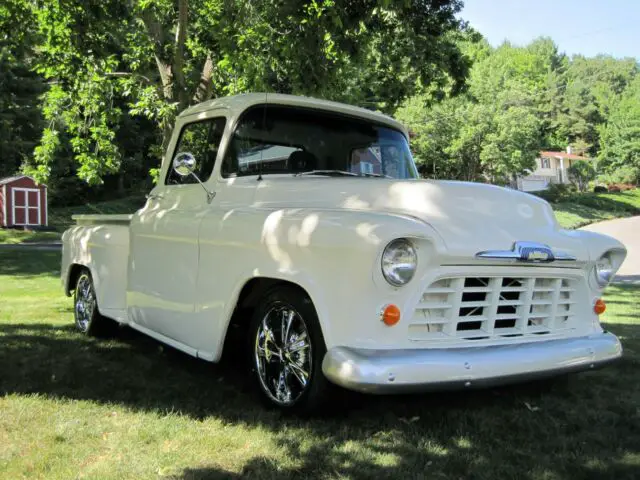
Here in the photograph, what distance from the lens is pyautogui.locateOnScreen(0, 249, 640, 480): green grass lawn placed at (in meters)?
2.84

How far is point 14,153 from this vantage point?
97.9 ft

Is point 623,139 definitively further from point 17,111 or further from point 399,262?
point 399,262

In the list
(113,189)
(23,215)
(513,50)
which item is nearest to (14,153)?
(23,215)

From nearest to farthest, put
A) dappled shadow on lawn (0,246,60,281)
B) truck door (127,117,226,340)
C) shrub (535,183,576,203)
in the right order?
1. truck door (127,117,226,340)
2. dappled shadow on lawn (0,246,60,281)
3. shrub (535,183,576,203)

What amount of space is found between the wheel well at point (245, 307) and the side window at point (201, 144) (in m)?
1.10

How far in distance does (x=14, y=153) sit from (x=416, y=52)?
26310 mm

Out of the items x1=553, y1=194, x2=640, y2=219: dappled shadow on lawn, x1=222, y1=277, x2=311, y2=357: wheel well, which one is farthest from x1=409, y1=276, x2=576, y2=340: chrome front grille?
x1=553, y1=194, x2=640, y2=219: dappled shadow on lawn

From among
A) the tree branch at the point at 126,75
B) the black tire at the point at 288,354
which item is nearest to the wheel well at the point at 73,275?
the black tire at the point at 288,354

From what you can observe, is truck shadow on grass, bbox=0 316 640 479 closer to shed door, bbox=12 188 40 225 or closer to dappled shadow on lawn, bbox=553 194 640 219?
shed door, bbox=12 188 40 225

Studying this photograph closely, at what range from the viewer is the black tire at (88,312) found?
5.67 metres

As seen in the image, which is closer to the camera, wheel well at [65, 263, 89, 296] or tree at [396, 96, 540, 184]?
wheel well at [65, 263, 89, 296]

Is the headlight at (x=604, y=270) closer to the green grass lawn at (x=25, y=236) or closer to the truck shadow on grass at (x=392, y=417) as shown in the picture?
the truck shadow on grass at (x=392, y=417)

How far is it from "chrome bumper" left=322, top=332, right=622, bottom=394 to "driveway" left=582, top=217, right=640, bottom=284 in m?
9.46

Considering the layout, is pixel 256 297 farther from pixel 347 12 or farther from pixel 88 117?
pixel 88 117
